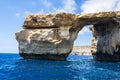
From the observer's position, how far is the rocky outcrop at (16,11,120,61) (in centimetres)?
4944

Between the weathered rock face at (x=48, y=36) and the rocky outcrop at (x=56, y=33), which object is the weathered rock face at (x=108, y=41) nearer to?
the rocky outcrop at (x=56, y=33)

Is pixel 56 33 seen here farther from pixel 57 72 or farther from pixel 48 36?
pixel 57 72

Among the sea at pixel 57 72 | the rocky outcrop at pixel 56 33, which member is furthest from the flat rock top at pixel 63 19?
the sea at pixel 57 72

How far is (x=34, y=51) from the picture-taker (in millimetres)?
51000

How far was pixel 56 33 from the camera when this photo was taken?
163 feet

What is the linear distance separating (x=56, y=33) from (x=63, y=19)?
286 cm

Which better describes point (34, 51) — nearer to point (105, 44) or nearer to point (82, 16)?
point (82, 16)

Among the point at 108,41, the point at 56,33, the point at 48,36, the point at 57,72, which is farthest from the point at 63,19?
the point at 57,72

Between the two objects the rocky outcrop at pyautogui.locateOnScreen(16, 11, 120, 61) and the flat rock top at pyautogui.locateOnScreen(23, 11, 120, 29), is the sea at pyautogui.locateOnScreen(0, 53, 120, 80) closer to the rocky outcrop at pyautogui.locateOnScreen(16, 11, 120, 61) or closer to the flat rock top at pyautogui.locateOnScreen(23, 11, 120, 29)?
the rocky outcrop at pyautogui.locateOnScreen(16, 11, 120, 61)

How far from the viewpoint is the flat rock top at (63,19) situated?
161 ft

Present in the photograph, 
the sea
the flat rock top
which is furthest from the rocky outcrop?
the sea

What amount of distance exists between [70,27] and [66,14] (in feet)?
8.32

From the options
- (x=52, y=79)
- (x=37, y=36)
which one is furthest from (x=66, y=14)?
(x=52, y=79)

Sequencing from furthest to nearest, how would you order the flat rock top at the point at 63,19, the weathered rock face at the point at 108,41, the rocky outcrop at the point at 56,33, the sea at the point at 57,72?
the weathered rock face at the point at 108,41 < the rocky outcrop at the point at 56,33 < the flat rock top at the point at 63,19 < the sea at the point at 57,72
